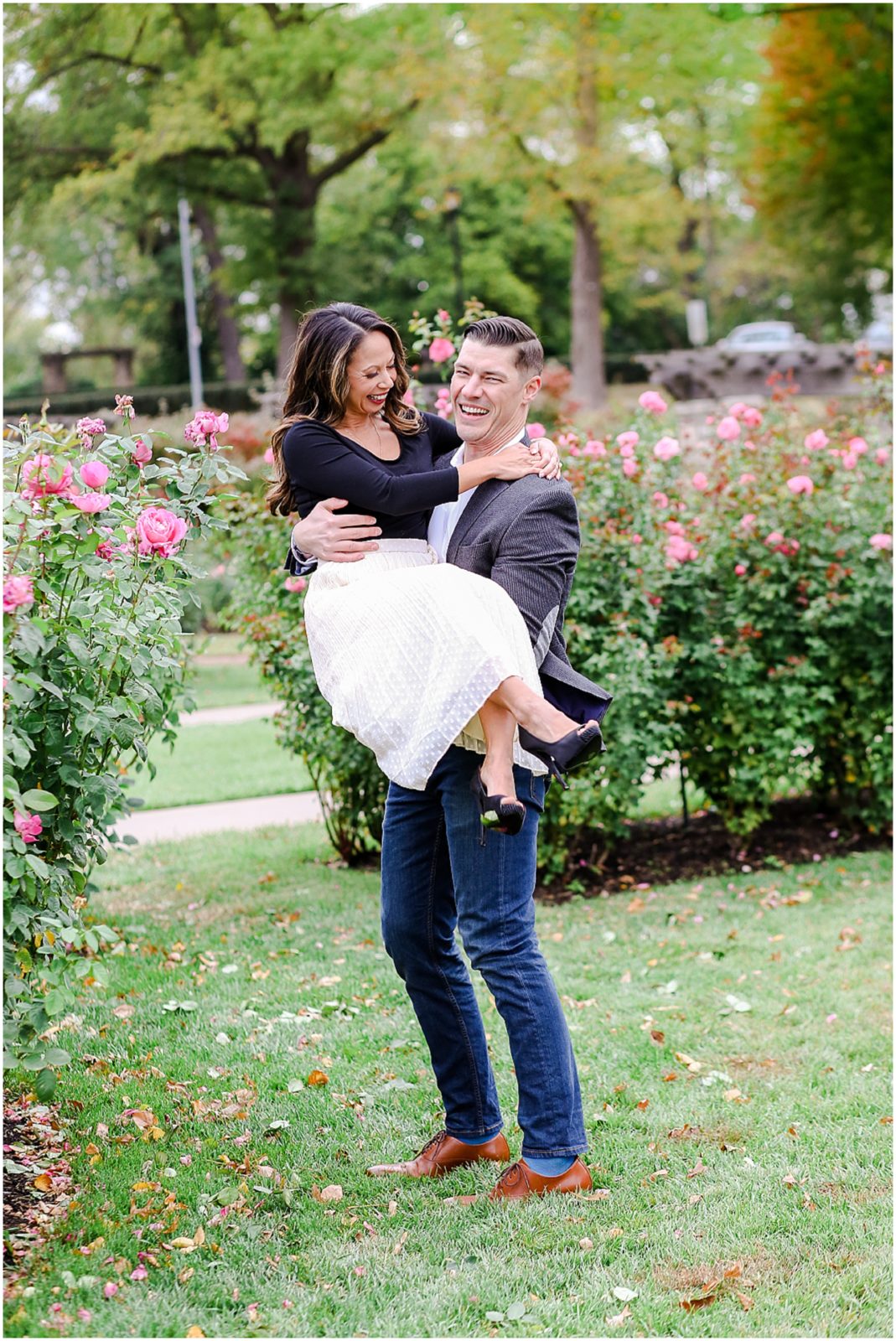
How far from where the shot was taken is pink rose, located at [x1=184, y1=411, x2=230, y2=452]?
310 centimetres

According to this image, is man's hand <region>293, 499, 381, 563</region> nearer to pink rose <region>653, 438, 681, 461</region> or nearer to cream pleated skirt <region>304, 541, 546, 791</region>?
cream pleated skirt <region>304, 541, 546, 791</region>

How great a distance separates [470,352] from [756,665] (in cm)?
369

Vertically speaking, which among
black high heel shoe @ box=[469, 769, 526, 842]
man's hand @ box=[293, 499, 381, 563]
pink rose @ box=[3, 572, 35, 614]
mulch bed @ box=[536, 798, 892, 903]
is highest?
man's hand @ box=[293, 499, 381, 563]

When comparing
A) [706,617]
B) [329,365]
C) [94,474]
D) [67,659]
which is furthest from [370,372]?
[706,617]

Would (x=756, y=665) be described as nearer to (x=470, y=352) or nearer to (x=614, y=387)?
(x=470, y=352)

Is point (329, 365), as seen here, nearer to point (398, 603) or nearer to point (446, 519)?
point (446, 519)

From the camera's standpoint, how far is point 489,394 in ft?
9.76

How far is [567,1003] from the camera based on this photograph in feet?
15.2

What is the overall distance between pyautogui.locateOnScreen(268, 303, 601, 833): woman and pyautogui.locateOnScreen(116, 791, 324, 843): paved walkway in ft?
16.4

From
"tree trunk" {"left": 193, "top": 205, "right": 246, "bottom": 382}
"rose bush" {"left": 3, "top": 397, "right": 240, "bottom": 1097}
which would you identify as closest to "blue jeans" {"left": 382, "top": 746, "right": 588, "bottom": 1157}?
"rose bush" {"left": 3, "top": 397, "right": 240, "bottom": 1097}

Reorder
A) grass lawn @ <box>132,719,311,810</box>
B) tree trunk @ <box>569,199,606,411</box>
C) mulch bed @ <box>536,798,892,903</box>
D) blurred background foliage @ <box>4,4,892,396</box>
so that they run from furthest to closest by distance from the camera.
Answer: tree trunk @ <box>569,199,606,411</box> → blurred background foliage @ <box>4,4,892,396</box> → grass lawn @ <box>132,719,311,810</box> → mulch bed @ <box>536,798,892,903</box>

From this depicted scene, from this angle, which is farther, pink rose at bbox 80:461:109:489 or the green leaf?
pink rose at bbox 80:461:109:489

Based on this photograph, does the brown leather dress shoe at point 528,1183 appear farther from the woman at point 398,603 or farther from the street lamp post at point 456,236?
the street lamp post at point 456,236

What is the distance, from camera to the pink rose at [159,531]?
2.76m
